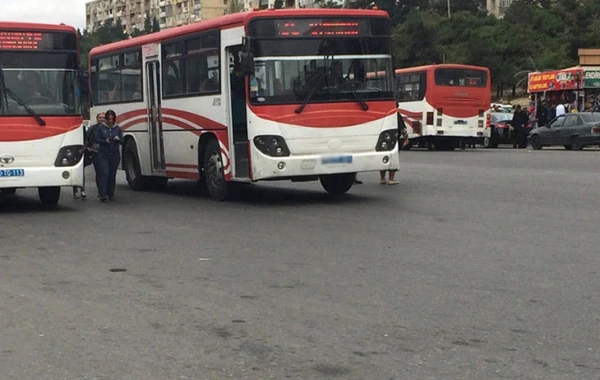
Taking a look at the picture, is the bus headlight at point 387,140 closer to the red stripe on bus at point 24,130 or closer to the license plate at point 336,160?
the license plate at point 336,160

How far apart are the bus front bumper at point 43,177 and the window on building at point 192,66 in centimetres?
265

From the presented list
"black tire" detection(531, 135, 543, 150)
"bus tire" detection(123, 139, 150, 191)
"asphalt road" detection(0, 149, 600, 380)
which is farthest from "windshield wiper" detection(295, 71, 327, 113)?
"black tire" detection(531, 135, 543, 150)

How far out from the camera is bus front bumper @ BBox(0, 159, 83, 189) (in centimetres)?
1541

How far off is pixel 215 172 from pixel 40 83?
3242mm

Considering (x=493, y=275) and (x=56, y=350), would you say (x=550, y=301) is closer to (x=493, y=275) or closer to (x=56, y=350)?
(x=493, y=275)

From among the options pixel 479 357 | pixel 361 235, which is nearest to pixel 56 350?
pixel 479 357

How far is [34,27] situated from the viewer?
15875 millimetres

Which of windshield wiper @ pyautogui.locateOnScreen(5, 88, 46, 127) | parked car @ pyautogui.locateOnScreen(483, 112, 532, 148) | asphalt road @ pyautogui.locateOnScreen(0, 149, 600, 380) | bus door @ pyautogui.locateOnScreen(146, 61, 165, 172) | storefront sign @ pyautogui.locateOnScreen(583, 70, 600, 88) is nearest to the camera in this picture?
asphalt road @ pyautogui.locateOnScreen(0, 149, 600, 380)

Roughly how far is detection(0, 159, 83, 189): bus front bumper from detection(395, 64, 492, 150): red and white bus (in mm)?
22956

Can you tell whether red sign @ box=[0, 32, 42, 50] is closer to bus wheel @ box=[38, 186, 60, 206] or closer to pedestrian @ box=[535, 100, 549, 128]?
bus wheel @ box=[38, 186, 60, 206]

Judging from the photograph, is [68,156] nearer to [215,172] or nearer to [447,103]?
[215,172]

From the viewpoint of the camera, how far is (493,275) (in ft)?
30.4

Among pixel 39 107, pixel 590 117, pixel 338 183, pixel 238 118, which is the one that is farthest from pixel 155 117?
pixel 590 117

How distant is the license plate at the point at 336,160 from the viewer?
630 inches
